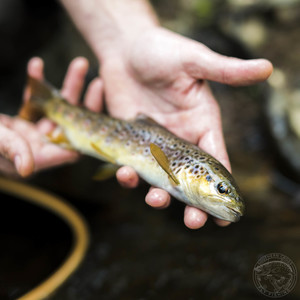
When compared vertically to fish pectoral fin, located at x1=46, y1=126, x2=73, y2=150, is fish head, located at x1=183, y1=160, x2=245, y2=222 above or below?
above

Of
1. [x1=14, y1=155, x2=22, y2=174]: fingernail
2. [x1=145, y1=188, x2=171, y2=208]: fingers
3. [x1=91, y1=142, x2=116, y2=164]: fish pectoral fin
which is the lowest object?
[x1=91, y1=142, x2=116, y2=164]: fish pectoral fin

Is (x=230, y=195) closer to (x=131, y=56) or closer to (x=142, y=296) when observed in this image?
(x=142, y=296)

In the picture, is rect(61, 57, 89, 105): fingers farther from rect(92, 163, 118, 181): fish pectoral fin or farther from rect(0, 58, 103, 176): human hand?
rect(92, 163, 118, 181): fish pectoral fin

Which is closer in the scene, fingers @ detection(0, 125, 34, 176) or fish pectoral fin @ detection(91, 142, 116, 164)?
fingers @ detection(0, 125, 34, 176)

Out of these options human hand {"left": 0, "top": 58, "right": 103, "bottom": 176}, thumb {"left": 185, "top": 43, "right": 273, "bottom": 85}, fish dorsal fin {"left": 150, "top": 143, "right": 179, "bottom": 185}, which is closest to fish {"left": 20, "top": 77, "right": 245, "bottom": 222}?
fish dorsal fin {"left": 150, "top": 143, "right": 179, "bottom": 185}

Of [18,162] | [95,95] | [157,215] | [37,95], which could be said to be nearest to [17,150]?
[18,162]

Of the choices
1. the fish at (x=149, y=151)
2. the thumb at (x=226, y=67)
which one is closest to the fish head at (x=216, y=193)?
the fish at (x=149, y=151)

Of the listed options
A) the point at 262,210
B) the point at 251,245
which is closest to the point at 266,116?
the point at 262,210
